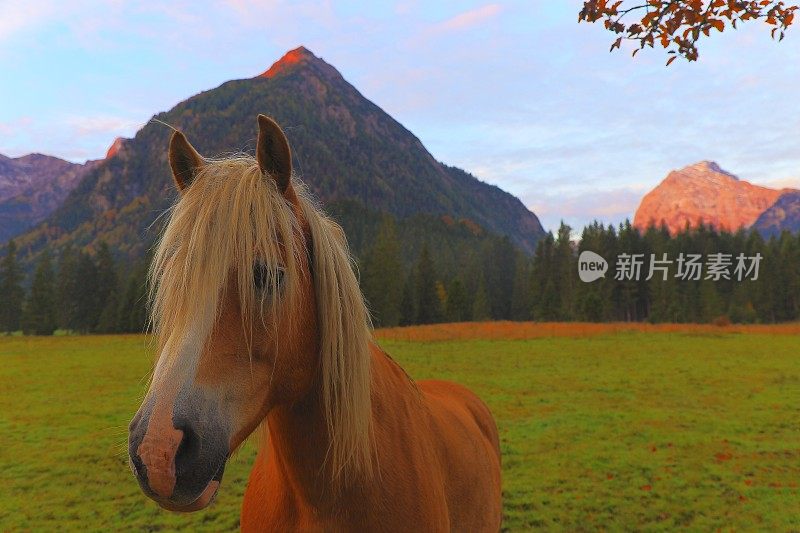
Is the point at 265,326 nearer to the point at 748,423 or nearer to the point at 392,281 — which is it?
the point at 748,423

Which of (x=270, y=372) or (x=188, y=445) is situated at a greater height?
(x=270, y=372)

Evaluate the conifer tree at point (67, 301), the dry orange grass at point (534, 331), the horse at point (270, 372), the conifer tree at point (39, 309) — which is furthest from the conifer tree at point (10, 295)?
the horse at point (270, 372)

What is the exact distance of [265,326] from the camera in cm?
150

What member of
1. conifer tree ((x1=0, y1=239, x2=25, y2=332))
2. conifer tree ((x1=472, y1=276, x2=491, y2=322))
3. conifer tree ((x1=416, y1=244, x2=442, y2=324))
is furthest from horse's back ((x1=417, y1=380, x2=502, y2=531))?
conifer tree ((x1=472, y1=276, x2=491, y2=322))

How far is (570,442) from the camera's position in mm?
9180

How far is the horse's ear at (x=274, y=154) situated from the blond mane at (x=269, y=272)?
0.11ft

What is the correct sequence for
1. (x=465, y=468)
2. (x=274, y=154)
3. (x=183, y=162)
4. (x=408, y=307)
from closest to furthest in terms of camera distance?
(x=274, y=154)
(x=183, y=162)
(x=465, y=468)
(x=408, y=307)

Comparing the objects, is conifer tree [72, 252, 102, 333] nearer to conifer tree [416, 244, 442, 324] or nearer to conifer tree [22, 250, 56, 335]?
conifer tree [22, 250, 56, 335]

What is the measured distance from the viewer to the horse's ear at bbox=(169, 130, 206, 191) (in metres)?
1.74

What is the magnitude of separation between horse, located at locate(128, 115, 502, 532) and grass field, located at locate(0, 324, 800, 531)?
100 cm

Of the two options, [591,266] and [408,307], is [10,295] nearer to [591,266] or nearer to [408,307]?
[408,307]

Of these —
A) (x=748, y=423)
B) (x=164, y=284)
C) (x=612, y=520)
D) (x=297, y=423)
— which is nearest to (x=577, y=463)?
(x=612, y=520)

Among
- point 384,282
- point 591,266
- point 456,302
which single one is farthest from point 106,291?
point 591,266

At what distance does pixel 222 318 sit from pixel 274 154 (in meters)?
0.61
